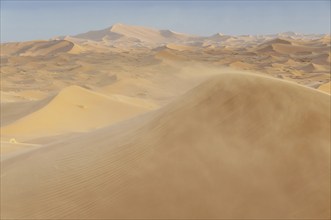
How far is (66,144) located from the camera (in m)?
5.15

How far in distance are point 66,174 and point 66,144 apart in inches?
43.3

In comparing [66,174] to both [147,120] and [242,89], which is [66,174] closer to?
[147,120]

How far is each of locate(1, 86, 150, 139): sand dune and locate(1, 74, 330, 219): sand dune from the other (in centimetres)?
665

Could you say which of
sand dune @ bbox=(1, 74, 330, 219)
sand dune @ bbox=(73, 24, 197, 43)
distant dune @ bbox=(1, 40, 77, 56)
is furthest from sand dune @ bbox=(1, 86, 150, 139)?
sand dune @ bbox=(73, 24, 197, 43)

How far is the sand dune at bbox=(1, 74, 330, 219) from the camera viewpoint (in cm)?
332

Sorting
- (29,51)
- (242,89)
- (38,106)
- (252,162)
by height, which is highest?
(242,89)

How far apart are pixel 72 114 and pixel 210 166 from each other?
368 inches

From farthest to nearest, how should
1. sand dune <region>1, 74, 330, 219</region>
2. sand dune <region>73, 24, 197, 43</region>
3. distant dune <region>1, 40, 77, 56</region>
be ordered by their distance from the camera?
sand dune <region>73, 24, 197, 43</region>
distant dune <region>1, 40, 77, 56</region>
sand dune <region>1, 74, 330, 219</region>

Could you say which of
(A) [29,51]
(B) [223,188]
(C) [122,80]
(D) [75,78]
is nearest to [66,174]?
(B) [223,188]

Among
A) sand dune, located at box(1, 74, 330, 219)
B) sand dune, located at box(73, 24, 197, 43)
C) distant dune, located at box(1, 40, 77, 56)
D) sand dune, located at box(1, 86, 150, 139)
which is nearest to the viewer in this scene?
sand dune, located at box(1, 74, 330, 219)

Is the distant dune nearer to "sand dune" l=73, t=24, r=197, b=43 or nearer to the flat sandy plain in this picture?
the flat sandy plain

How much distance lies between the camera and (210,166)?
353 cm

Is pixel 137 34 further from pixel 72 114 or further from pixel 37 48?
pixel 72 114

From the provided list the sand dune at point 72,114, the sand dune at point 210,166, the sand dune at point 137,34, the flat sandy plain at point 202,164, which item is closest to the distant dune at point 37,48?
the sand dune at point 72,114
